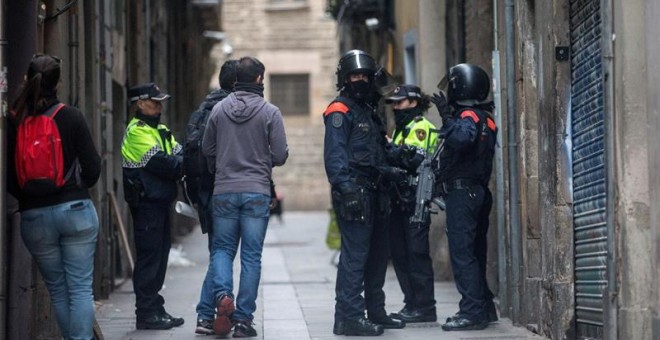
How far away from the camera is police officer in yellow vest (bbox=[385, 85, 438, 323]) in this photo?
11.4 meters

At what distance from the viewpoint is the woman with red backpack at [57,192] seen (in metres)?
8.34

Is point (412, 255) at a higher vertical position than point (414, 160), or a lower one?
lower

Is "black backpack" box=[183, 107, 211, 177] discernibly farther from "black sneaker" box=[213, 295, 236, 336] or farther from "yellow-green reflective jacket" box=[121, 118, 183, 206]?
"black sneaker" box=[213, 295, 236, 336]

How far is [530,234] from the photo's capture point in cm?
1111

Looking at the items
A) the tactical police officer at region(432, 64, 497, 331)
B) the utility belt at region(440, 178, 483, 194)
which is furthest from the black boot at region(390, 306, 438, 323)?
the utility belt at region(440, 178, 483, 194)

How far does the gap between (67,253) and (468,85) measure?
388 centimetres

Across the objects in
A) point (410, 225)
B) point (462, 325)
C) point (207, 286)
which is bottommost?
point (462, 325)

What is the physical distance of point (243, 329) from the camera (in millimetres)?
10461

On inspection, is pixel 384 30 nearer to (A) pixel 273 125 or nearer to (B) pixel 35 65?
(A) pixel 273 125

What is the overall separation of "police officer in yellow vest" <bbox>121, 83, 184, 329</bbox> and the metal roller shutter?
3.01 meters

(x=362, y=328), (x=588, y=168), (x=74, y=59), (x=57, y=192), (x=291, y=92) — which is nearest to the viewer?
(x=57, y=192)

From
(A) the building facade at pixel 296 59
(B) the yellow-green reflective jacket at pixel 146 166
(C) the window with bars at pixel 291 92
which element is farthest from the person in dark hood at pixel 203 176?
(C) the window with bars at pixel 291 92

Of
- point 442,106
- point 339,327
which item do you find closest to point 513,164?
point 442,106

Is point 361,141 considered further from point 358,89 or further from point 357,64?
point 357,64
